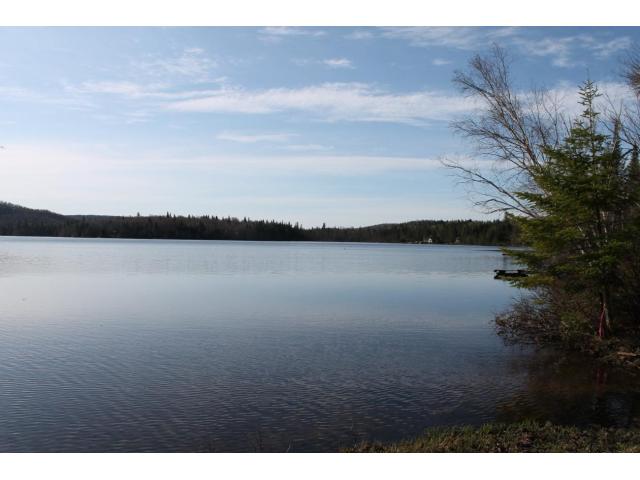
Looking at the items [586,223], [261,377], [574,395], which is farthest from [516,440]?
[586,223]

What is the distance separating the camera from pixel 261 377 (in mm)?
13422

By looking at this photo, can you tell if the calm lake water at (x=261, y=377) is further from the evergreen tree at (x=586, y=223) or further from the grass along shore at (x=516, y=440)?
the evergreen tree at (x=586, y=223)

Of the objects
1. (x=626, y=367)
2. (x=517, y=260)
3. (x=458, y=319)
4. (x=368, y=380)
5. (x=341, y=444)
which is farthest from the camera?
(x=458, y=319)

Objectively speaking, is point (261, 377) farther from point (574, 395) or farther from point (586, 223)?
point (586, 223)

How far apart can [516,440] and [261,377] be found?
6577 millimetres

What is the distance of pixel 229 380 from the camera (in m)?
13.1

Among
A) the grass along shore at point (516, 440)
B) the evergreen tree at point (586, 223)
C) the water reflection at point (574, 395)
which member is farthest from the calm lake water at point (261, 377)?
the evergreen tree at point (586, 223)

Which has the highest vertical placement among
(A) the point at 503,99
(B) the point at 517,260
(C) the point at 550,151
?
(A) the point at 503,99

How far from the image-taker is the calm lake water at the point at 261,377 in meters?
9.87

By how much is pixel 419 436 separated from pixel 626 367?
927cm

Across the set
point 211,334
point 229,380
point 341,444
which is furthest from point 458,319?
point 341,444

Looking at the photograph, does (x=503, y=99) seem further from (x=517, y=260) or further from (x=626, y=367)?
(x=626, y=367)

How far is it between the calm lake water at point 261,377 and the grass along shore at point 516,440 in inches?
31.9

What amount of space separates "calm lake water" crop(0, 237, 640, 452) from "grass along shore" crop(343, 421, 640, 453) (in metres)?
0.81
